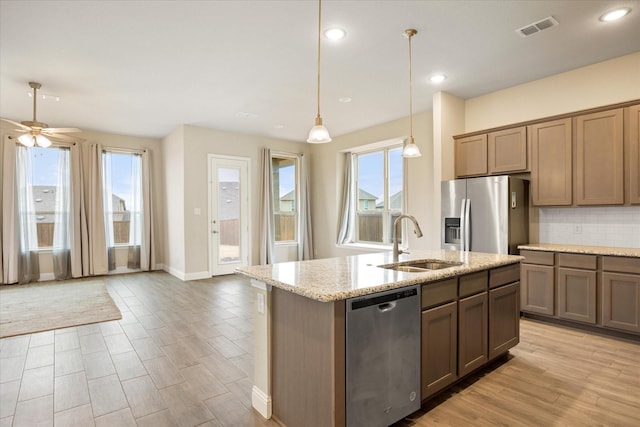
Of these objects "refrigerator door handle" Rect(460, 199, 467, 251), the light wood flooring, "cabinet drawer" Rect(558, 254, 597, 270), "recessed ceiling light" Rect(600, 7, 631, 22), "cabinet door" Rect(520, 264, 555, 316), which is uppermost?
"recessed ceiling light" Rect(600, 7, 631, 22)

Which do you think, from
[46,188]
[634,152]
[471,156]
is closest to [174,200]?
[46,188]

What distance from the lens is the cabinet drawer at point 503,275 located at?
267 centimetres

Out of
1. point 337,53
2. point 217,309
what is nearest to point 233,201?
point 217,309

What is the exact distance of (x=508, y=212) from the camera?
3939 mm

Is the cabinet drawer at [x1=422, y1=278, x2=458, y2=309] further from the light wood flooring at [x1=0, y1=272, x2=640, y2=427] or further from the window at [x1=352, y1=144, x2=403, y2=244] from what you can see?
the window at [x1=352, y1=144, x2=403, y2=244]

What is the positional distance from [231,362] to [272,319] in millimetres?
1124

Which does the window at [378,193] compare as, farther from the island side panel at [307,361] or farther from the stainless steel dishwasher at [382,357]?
the island side panel at [307,361]

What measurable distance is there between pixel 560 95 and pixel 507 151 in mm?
839

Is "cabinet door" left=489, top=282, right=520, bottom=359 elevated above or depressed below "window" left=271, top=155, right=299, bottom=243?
below

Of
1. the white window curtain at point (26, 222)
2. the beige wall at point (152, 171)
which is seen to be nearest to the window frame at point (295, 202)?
the beige wall at point (152, 171)

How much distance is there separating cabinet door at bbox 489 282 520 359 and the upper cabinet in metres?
1.93

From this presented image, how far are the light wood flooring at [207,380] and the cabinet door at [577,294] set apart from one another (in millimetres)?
203

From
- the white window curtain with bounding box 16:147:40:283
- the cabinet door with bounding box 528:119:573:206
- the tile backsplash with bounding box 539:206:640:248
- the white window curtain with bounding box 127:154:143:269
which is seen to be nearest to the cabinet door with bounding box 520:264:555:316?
the tile backsplash with bounding box 539:206:640:248

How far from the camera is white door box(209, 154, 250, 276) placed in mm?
6664
